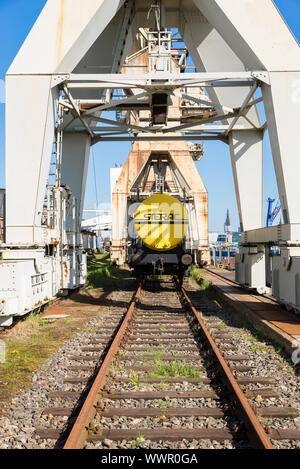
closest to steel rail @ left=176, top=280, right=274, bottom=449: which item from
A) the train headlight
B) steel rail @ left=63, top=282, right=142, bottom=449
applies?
steel rail @ left=63, top=282, right=142, bottom=449

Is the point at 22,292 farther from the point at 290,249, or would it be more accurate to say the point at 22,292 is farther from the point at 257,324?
the point at 290,249

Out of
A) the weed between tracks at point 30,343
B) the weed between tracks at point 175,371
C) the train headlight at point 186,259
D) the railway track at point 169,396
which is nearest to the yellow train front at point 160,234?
the train headlight at point 186,259

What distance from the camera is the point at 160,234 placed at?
12.8m

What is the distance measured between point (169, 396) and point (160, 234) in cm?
855

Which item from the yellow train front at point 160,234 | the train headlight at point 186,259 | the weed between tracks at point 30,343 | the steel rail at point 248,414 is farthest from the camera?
the yellow train front at point 160,234

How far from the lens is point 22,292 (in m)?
7.07

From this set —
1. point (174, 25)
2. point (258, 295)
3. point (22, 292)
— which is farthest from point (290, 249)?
point (174, 25)

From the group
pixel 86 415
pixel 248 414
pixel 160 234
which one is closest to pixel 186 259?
pixel 160 234

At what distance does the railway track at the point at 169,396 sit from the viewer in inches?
139

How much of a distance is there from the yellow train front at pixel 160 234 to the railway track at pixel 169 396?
18.2 ft

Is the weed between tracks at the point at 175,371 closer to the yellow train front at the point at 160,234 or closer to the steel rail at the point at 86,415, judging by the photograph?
the steel rail at the point at 86,415

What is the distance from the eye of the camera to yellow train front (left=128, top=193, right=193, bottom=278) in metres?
12.8

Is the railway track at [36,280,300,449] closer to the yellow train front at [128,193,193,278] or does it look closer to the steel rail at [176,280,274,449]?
the steel rail at [176,280,274,449]

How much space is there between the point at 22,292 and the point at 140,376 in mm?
2967
